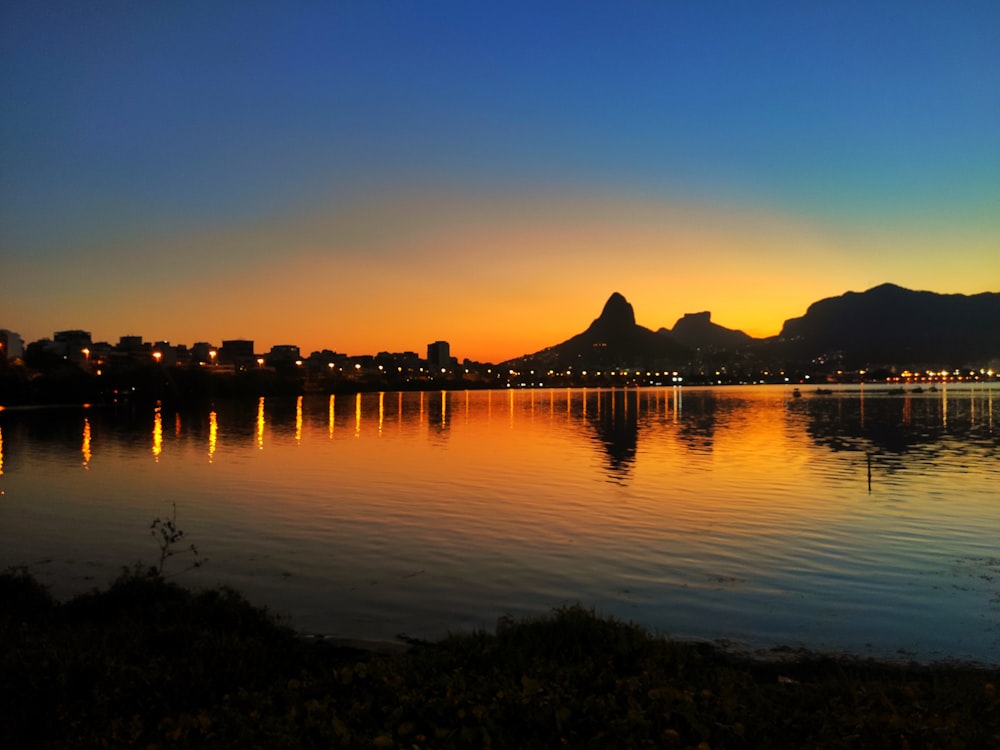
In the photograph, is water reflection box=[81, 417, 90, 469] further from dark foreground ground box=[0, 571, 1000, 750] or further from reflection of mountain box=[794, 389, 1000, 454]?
reflection of mountain box=[794, 389, 1000, 454]

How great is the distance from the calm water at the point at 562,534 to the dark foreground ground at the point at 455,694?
4060mm

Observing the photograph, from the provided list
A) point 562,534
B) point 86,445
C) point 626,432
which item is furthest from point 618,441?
point 86,445

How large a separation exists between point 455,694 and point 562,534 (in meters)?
17.9

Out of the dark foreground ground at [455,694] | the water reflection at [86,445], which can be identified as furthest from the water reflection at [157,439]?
the dark foreground ground at [455,694]

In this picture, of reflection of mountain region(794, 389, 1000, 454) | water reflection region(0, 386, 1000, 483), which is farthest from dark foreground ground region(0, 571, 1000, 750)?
reflection of mountain region(794, 389, 1000, 454)

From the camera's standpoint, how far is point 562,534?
27562 millimetres

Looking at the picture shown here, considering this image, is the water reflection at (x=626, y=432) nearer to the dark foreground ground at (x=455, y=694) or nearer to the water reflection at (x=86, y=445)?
the water reflection at (x=86, y=445)

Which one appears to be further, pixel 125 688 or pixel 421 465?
pixel 421 465

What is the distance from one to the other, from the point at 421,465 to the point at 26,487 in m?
22.4

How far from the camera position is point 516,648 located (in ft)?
38.9

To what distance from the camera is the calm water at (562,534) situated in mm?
17781

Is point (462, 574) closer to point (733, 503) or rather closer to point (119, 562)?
point (119, 562)

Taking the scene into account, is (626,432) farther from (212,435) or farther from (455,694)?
(455,694)

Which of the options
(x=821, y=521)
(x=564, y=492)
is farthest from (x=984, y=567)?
(x=564, y=492)
